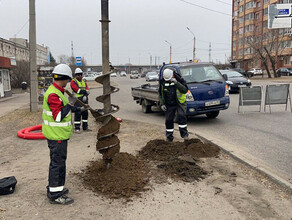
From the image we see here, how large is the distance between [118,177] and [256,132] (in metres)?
5.17

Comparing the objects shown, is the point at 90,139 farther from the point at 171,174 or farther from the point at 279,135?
the point at 279,135

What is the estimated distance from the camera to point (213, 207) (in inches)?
151

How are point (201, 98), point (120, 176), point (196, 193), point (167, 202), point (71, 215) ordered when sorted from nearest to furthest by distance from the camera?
point (71, 215), point (167, 202), point (196, 193), point (120, 176), point (201, 98)

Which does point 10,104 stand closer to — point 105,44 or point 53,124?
point 105,44

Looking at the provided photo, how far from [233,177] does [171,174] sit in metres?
1.04

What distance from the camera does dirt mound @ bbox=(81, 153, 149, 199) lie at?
14.1ft

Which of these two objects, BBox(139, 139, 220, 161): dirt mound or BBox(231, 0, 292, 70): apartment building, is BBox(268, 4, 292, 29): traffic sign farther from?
BBox(231, 0, 292, 70): apartment building


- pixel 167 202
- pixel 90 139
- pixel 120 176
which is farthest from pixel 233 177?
pixel 90 139

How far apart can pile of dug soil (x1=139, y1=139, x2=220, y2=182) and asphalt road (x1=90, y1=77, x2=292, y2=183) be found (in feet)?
3.03

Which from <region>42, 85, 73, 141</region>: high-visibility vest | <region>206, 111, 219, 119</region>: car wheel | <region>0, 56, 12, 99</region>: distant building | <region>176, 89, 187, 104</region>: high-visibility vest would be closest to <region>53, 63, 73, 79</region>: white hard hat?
<region>42, 85, 73, 141</region>: high-visibility vest

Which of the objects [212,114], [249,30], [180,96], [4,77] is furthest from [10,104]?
[249,30]

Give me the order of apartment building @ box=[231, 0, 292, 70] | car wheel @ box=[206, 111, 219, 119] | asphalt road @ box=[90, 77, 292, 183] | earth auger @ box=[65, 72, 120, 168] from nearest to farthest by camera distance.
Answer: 1. earth auger @ box=[65, 72, 120, 168]
2. asphalt road @ box=[90, 77, 292, 183]
3. car wheel @ box=[206, 111, 219, 119]
4. apartment building @ box=[231, 0, 292, 70]

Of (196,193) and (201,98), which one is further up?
(201,98)

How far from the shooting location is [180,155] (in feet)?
19.5
